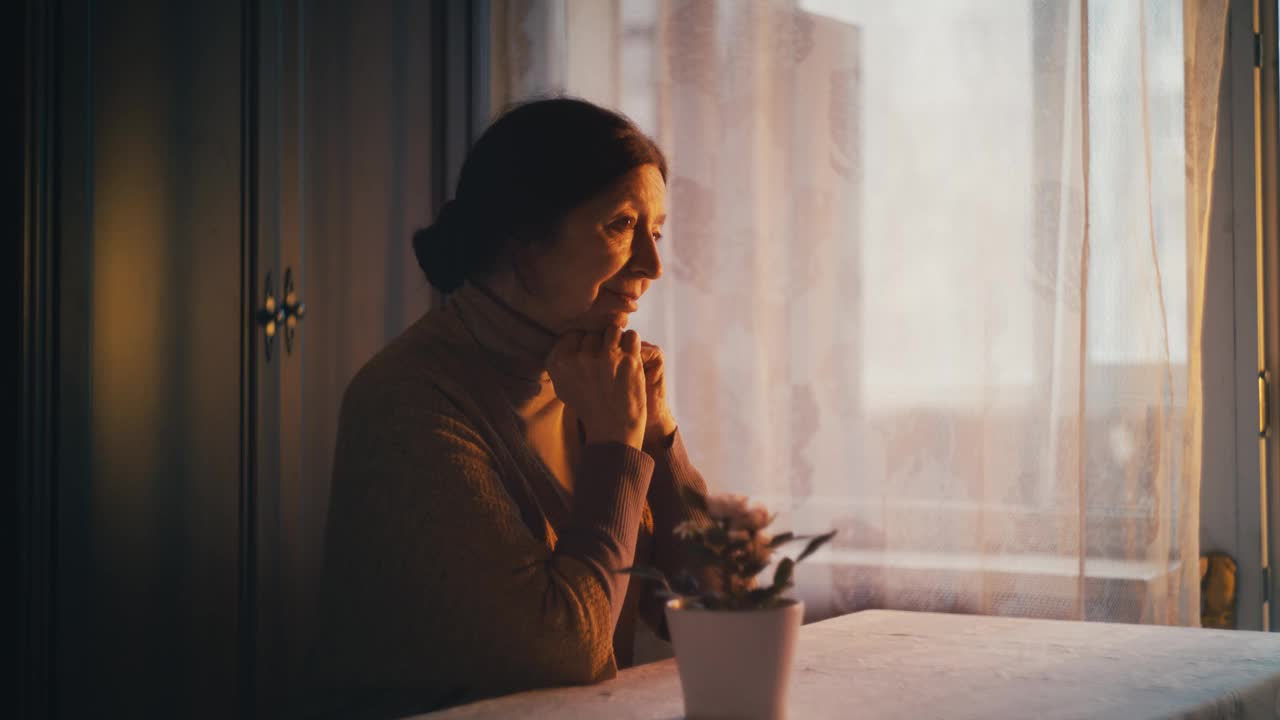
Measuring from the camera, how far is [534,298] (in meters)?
1.45

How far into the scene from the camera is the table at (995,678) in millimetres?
997

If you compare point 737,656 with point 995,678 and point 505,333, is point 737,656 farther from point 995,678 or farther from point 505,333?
point 505,333

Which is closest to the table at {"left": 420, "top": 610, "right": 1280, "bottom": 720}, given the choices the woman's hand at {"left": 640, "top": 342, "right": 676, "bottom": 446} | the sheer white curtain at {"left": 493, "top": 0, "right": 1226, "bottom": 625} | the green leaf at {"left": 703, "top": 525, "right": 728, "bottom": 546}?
the green leaf at {"left": 703, "top": 525, "right": 728, "bottom": 546}

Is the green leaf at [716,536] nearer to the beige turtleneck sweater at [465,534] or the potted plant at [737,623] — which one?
the potted plant at [737,623]

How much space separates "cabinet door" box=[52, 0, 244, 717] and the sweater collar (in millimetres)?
587

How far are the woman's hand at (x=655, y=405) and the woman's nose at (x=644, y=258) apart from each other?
116 mm

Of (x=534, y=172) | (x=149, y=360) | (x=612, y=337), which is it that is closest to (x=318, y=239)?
(x=149, y=360)

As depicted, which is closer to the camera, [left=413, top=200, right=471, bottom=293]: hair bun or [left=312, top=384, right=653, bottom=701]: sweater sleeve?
[left=312, top=384, right=653, bottom=701]: sweater sleeve

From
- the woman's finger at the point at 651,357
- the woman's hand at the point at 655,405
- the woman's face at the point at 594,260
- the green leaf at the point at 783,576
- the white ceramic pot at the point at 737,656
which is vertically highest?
the woman's face at the point at 594,260

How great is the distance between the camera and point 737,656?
2.90 ft

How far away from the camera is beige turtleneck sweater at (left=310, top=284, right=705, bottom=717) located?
1111mm

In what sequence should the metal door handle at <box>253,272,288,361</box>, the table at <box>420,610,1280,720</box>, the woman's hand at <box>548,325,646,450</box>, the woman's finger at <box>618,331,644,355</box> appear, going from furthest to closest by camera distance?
the metal door handle at <box>253,272,288,361</box>, the woman's finger at <box>618,331,644,355</box>, the woman's hand at <box>548,325,646,450</box>, the table at <box>420,610,1280,720</box>

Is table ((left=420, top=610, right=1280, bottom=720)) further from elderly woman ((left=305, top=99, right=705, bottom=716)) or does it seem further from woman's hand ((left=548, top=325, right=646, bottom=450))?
woman's hand ((left=548, top=325, right=646, bottom=450))

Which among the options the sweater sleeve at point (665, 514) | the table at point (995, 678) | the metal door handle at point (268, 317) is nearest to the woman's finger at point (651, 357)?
the sweater sleeve at point (665, 514)
